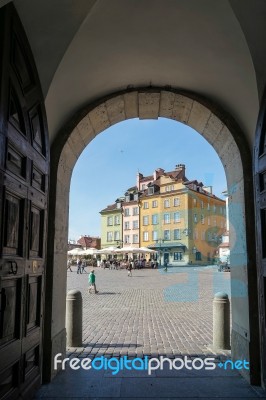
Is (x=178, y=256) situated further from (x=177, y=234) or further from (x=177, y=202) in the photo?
(x=177, y=202)

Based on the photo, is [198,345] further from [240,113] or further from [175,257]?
[175,257]

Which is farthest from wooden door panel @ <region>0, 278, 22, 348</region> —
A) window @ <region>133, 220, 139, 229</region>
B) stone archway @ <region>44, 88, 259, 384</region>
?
window @ <region>133, 220, 139, 229</region>

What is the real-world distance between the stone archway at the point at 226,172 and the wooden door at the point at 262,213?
0.37m

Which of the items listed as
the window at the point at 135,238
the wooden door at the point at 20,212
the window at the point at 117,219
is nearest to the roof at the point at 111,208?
the window at the point at 117,219

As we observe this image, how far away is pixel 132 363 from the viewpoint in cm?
590

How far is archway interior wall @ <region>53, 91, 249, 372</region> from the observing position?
5344 mm

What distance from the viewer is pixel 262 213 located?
451 centimetres

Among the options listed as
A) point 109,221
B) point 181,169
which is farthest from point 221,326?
point 109,221

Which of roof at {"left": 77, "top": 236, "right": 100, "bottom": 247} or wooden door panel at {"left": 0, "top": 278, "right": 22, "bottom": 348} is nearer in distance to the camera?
wooden door panel at {"left": 0, "top": 278, "right": 22, "bottom": 348}

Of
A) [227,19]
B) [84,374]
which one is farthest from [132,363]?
[227,19]

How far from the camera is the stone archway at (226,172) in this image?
5.00 meters

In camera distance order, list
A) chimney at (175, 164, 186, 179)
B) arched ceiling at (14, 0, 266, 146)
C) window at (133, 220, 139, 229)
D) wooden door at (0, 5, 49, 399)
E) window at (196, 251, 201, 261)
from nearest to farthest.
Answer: wooden door at (0, 5, 49, 399) < arched ceiling at (14, 0, 266, 146) < window at (196, 251, 201, 261) < chimney at (175, 164, 186, 179) < window at (133, 220, 139, 229)

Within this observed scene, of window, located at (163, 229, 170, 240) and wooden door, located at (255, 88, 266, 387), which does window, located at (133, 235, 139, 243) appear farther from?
wooden door, located at (255, 88, 266, 387)

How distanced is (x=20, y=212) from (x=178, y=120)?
398 centimetres
